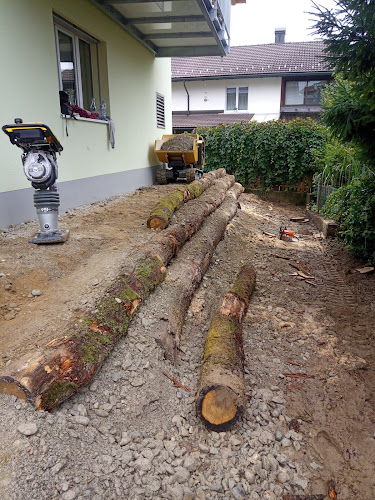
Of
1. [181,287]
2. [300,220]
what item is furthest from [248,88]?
[181,287]

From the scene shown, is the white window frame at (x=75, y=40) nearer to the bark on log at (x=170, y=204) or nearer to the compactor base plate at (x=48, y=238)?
the bark on log at (x=170, y=204)

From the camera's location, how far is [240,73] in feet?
70.2

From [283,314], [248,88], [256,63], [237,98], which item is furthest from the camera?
[256,63]

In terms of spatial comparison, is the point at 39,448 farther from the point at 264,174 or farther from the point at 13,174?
the point at 264,174

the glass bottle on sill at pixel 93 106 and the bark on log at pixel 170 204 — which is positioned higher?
the glass bottle on sill at pixel 93 106

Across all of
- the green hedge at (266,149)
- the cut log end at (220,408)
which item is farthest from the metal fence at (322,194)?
the cut log end at (220,408)

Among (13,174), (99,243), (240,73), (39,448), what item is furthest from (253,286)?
(240,73)

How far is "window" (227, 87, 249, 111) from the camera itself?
22047 mm

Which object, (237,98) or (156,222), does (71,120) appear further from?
(237,98)

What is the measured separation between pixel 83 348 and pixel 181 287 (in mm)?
1590

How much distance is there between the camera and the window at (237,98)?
72.3ft

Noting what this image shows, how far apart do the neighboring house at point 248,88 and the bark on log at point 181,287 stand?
16.1 metres

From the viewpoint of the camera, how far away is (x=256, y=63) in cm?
2234

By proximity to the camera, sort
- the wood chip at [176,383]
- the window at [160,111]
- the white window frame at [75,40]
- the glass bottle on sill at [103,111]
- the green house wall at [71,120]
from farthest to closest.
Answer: the window at [160,111], the glass bottle on sill at [103,111], the white window frame at [75,40], the green house wall at [71,120], the wood chip at [176,383]
